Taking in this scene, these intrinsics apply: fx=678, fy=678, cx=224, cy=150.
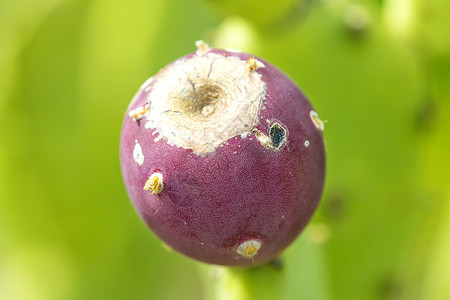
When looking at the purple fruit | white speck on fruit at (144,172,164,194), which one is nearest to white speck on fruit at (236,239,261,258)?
the purple fruit

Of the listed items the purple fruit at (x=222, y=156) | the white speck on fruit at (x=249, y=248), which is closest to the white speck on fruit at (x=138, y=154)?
the purple fruit at (x=222, y=156)

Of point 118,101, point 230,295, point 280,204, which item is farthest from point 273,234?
point 118,101

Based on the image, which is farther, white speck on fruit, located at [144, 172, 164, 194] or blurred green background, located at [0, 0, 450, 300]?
blurred green background, located at [0, 0, 450, 300]

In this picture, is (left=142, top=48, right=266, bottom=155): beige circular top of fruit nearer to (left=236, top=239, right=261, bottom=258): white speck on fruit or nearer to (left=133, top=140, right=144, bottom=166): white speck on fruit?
(left=133, top=140, right=144, bottom=166): white speck on fruit

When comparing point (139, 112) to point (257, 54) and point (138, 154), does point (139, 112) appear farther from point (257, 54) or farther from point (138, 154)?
point (257, 54)

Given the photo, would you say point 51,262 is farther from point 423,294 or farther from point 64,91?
point 423,294

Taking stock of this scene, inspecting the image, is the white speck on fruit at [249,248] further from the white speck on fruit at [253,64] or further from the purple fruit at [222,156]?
the white speck on fruit at [253,64]
